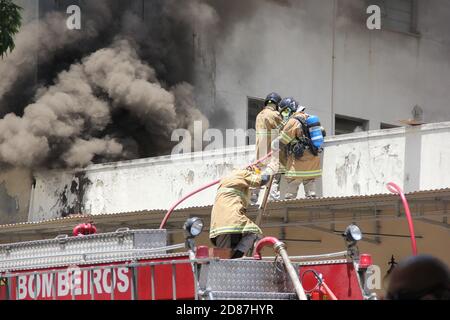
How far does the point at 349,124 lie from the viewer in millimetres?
22594

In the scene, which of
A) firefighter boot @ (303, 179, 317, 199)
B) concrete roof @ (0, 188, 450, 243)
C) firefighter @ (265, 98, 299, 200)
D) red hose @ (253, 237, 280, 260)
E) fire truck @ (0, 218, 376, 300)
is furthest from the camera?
firefighter @ (265, 98, 299, 200)

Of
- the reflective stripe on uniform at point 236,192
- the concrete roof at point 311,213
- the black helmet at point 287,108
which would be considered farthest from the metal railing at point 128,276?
the black helmet at point 287,108

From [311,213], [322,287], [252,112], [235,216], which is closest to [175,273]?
[322,287]

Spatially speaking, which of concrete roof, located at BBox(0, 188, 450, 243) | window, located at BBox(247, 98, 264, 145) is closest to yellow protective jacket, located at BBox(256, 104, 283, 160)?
concrete roof, located at BBox(0, 188, 450, 243)

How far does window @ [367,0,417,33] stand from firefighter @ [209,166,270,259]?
14019 mm

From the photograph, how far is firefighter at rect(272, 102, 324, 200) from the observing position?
12.5 m

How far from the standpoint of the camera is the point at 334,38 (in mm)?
22141

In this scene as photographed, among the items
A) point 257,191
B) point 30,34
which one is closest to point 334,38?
point 30,34

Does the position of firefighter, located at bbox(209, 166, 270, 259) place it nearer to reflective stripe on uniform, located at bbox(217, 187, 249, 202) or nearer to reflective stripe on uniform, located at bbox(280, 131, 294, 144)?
reflective stripe on uniform, located at bbox(217, 187, 249, 202)

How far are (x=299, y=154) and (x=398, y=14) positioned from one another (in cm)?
1143

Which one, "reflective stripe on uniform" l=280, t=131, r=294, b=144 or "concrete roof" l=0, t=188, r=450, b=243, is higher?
"reflective stripe on uniform" l=280, t=131, r=294, b=144

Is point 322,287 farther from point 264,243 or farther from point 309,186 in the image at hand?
point 309,186

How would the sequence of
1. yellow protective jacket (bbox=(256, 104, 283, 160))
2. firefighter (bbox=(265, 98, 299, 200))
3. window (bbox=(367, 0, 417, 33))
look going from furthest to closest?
1. window (bbox=(367, 0, 417, 33))
2. yellow protective jacket (bbox=(256, 104, 283, 160))
3. firefighter (bbox=(265, 98, 299, 200))

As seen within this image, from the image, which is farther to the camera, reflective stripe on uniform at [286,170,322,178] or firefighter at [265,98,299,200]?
firefighter at [265,98,299,200]
